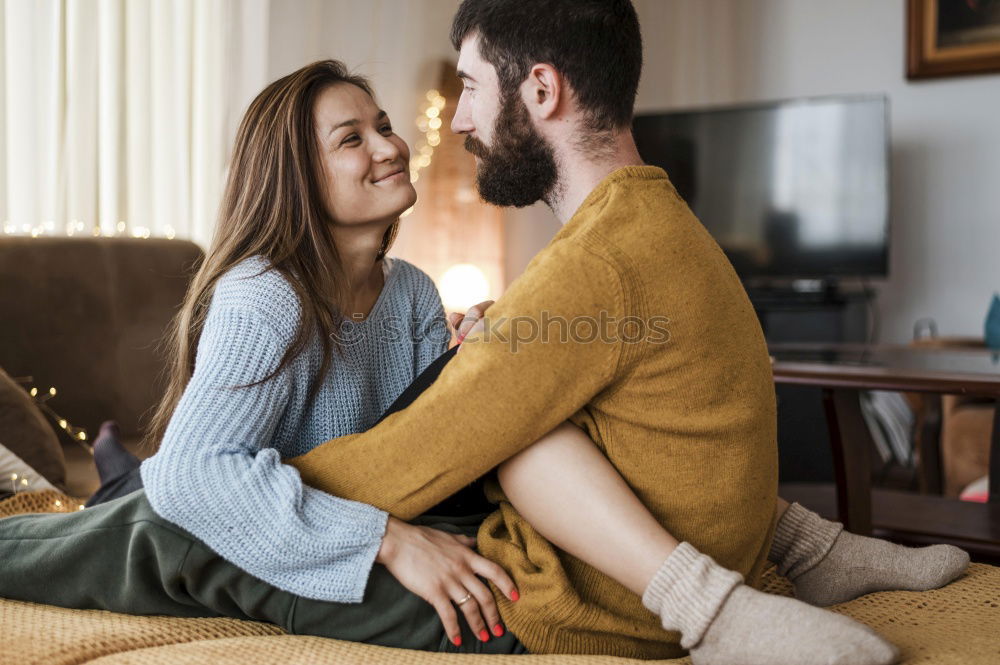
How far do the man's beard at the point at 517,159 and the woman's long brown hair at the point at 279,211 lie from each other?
0.77 ft

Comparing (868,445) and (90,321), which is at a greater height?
(90,321)

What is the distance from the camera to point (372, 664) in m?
0.92

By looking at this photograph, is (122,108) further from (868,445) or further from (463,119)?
(868,445)

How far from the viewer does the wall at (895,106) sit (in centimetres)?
443

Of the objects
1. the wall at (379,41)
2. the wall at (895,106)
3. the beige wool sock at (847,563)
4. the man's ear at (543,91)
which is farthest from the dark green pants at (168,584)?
the wall at (895,106)

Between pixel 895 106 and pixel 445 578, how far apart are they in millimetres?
4248

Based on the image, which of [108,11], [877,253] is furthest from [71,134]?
[877,253]

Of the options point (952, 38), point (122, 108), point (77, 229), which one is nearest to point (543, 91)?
point (77, 229)

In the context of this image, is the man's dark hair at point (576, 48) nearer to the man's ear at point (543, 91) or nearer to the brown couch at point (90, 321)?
the man's ear at point (543, 91)

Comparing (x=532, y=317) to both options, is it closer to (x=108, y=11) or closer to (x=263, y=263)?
(x=263, y=263)

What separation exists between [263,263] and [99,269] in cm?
103

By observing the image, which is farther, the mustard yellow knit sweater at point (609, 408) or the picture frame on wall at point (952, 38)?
the picture frame on wall at point (952, 38)

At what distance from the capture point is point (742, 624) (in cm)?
86

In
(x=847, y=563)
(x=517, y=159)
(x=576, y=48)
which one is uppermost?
(x=576, y=48)
